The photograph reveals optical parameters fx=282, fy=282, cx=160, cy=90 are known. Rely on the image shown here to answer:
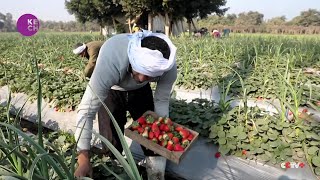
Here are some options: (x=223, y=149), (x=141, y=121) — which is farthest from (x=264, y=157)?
(x=141, y=121)

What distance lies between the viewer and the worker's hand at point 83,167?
1289mm

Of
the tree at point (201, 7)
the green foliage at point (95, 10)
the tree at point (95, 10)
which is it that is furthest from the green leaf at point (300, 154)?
the green foliage at point (95, 10)

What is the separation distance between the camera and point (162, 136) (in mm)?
1630

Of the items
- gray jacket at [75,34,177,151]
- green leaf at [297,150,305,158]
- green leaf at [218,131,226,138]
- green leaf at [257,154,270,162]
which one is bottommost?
green leaf at [257,154,270,162]

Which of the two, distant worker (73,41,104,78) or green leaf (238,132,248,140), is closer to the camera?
green leaf (238,132,248,140)

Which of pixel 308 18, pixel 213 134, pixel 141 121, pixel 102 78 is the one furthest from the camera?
pixel 308 18

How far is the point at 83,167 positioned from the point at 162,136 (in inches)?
19.4

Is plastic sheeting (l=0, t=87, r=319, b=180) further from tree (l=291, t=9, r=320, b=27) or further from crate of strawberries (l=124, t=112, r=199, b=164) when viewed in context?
tree (l=291, t=9, r=320, b=27)

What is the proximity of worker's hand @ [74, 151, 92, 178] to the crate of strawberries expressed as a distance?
0.33 meters

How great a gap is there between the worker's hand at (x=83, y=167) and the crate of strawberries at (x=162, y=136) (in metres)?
0.33

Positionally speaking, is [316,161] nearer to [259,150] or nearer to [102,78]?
[259,150]

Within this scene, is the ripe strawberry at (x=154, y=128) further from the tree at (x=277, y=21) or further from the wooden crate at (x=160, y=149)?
the tree at (x=277, y=21)

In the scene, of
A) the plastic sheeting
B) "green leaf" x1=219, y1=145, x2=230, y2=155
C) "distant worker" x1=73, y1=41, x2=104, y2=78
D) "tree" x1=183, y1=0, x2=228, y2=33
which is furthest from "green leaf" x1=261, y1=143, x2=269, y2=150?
"tree" x1=183, y1=0, x2=228, y2=33

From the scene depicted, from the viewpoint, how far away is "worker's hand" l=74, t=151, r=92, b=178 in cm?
129
